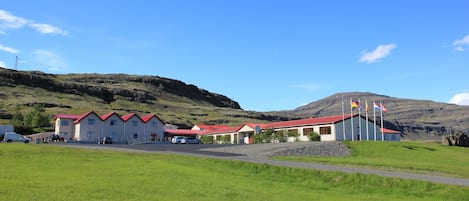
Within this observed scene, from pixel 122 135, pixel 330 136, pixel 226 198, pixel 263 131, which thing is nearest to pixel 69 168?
pixel 226 198

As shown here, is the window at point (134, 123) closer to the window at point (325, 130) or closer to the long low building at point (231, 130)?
the long low building at point (231, 130)

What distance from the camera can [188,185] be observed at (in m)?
17.4

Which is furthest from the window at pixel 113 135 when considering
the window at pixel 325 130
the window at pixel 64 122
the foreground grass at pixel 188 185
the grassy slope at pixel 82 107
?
the foreground grass at pixel 188 185

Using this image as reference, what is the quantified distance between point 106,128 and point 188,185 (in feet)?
234

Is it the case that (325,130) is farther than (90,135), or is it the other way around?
(90,135)

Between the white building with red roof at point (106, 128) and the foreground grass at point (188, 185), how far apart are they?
205 ft

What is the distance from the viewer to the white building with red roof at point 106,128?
269ft

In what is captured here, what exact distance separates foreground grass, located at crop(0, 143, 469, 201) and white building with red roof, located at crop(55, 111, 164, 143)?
62580 millimetres

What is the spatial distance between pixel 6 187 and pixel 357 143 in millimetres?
47005

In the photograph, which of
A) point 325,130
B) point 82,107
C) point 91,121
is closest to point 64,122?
point 91,121

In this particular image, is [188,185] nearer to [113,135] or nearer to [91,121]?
[91,121]

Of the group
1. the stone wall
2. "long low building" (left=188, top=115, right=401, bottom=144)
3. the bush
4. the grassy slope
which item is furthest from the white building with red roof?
the stone wall

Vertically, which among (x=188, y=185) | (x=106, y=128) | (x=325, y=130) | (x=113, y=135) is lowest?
(x=188, y=185)

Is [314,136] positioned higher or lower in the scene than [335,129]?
lower
